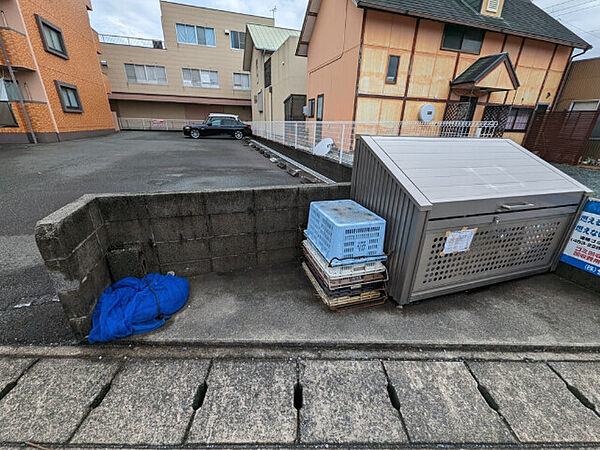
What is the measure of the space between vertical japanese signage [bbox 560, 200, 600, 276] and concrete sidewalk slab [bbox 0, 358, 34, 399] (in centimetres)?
512

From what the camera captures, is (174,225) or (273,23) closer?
(174,225)

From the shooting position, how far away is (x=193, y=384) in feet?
5.68

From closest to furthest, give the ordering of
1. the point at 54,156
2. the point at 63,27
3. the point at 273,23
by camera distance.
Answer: the point at 54,156 < the point at 63,27 < the point at 273,23

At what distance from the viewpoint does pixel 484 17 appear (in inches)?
363

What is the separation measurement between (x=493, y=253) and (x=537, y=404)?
1327 millimetres

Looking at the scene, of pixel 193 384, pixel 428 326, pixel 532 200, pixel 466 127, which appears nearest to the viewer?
pixel 193 384

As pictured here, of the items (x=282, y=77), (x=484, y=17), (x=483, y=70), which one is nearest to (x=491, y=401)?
(x=483, y=70)

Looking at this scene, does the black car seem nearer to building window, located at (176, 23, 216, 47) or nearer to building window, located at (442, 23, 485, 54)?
building window, located at (442, 23, 485, 54)

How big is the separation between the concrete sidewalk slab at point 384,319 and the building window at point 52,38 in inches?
569

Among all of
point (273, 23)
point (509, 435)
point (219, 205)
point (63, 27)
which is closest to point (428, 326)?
point (509, 435)

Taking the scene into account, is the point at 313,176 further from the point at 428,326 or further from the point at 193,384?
the point at 193,384

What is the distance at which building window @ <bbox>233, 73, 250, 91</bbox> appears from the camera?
23.4 metres

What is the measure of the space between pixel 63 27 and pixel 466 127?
18.4m

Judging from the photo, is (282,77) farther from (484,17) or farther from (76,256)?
(76,256)
